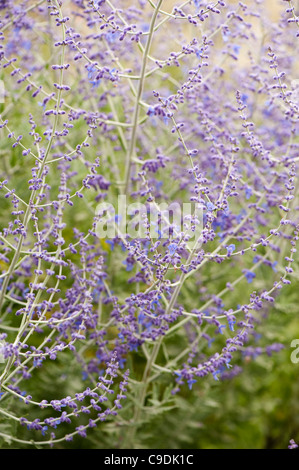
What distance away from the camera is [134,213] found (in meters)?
2.13

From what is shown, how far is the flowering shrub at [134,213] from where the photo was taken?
1841mm

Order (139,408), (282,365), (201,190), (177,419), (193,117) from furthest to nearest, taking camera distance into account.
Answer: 1. (282,365)
2. (193,117)
3. (177,419)
4. (139,408)
5. (201,190)

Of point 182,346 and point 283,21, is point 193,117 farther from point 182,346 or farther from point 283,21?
point 182,346

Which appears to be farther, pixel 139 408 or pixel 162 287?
pixel 139 408

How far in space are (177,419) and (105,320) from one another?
598 mm

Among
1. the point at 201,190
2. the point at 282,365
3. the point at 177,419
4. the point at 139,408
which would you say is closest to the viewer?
the point at 201,190

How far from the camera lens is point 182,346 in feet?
8.63

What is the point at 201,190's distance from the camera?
167 centimetres

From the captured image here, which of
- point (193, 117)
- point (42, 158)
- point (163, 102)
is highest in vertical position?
point (193, 117)

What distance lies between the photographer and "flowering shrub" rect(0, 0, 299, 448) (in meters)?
1.84
